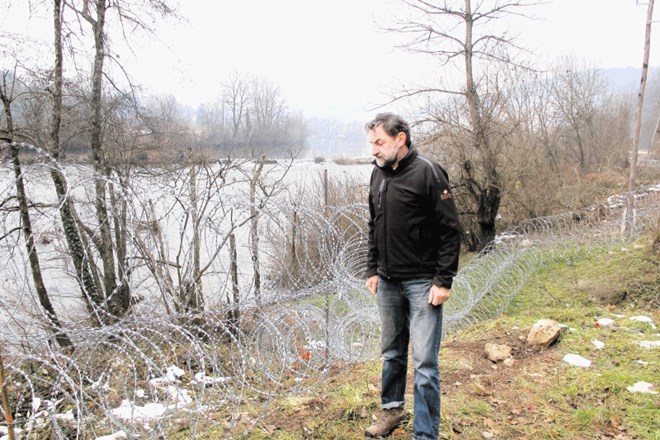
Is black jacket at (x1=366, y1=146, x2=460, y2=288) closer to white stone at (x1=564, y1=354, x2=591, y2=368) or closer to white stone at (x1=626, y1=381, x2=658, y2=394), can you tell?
white stone at (x1=626, y1=381, x2=658, y2=394)

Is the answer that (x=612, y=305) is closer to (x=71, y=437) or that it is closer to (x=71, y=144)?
(x=71, y=437)

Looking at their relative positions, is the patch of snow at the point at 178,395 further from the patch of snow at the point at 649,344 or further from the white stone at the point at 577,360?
the patch of snow at the point at 649,344

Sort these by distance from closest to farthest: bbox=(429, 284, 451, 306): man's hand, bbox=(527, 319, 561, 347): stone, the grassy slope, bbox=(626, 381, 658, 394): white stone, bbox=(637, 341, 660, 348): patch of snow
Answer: bbox=(429, 284, 451, 306): man's hand
the grassy slope
bbox=(626, 381, 658, 394): white stone
bbox=(637, 341, 660, 348): patch of snow
bbox=(527, 319, 561, 347): stone

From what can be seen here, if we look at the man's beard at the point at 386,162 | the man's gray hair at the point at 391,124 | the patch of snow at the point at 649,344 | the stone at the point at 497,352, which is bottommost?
the stone at the point at 497,352

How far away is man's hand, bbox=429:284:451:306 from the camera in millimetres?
2520

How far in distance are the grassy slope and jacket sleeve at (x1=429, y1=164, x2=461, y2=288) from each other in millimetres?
1210

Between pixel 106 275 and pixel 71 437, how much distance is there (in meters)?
4.21

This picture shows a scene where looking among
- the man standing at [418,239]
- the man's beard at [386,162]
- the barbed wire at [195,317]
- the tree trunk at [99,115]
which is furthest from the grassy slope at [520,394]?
the tree trunk at [99,115]

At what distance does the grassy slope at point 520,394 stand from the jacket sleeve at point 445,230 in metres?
1.21

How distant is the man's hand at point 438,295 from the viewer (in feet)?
8.27

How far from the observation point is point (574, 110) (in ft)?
86.7

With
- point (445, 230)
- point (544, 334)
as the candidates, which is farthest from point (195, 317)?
point (544, 334)

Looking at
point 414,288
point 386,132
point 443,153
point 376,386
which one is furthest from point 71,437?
point 443,153

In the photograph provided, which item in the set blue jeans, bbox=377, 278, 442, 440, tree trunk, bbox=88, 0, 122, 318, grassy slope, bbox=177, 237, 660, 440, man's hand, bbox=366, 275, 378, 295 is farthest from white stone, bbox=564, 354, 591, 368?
tree trunk, bbox=88, 0, 122, 318
